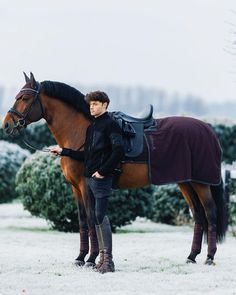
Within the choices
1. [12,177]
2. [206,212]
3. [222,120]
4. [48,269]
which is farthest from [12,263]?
[222,120]

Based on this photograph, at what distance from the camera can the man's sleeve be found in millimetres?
8023

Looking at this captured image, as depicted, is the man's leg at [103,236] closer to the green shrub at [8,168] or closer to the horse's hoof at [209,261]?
the horse's hoof at [209,261]

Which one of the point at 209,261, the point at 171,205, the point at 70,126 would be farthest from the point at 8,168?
the point at 209,261

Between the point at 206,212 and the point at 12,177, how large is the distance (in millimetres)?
7791

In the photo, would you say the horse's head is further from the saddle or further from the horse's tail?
the horse's tail

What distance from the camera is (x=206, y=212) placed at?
9.28 meters

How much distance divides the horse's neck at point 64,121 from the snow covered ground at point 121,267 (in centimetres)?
141

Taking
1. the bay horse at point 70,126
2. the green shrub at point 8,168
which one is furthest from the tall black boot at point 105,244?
the green shrub at point 8,168

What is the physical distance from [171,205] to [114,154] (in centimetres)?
682

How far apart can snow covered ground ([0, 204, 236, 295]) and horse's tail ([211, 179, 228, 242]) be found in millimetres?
341

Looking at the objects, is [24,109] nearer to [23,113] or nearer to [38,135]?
[23,113]

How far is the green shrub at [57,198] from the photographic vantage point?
41.7ft

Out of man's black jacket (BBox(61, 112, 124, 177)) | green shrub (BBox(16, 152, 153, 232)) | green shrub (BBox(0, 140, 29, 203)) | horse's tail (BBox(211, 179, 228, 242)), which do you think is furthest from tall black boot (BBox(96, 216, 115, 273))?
green shrub (BBox(0, 140, 29, 203))

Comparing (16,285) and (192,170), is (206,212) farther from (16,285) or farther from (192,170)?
(16,285)
